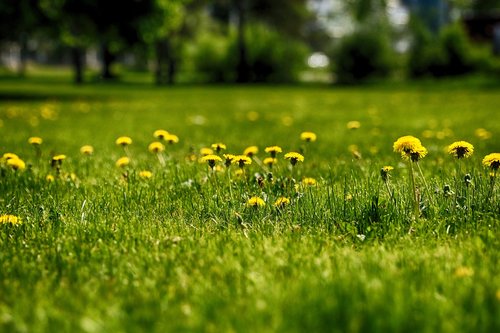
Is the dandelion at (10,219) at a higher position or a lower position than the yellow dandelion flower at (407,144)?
lower

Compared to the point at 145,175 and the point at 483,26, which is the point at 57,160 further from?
the point at 483,26

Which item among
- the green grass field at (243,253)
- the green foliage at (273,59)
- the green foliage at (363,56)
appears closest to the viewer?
the green grass field at (243,253)

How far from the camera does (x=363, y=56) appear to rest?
3488 centimetres

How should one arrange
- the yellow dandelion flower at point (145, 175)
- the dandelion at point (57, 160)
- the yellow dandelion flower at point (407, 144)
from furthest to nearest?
the yellow dandelion flower at point (145, 175), the dandelion at point (57, 160), the yellow dandelion flower at point (407, 144)

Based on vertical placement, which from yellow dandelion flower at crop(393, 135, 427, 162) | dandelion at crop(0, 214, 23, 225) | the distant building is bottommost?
dandelion at crop(0, 214, 23, 225)

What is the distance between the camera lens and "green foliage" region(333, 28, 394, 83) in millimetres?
34938

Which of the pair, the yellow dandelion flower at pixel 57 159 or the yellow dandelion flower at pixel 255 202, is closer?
the yellow dandelion flower at pixel 255 202

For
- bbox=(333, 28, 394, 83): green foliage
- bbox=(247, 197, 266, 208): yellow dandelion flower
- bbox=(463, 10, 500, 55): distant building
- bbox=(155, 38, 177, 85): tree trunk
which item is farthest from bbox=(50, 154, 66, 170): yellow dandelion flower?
bbox=(463, 10, 500, 55): distant building

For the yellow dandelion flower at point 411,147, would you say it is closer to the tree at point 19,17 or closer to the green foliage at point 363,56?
the tree at point 19,17

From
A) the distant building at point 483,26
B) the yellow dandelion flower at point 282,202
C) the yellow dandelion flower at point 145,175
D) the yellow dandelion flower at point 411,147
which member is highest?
the distant building at point 483,26

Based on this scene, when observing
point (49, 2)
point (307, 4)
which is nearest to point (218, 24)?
point (307, 4)

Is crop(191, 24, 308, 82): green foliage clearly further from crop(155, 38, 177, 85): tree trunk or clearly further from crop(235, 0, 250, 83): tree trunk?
crop(155, 38, 177, 85): tree trunk

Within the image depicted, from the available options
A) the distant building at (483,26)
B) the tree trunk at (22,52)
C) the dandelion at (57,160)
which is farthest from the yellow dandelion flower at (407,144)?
the distant building at (483,26)

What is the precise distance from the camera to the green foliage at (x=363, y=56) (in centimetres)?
3494
